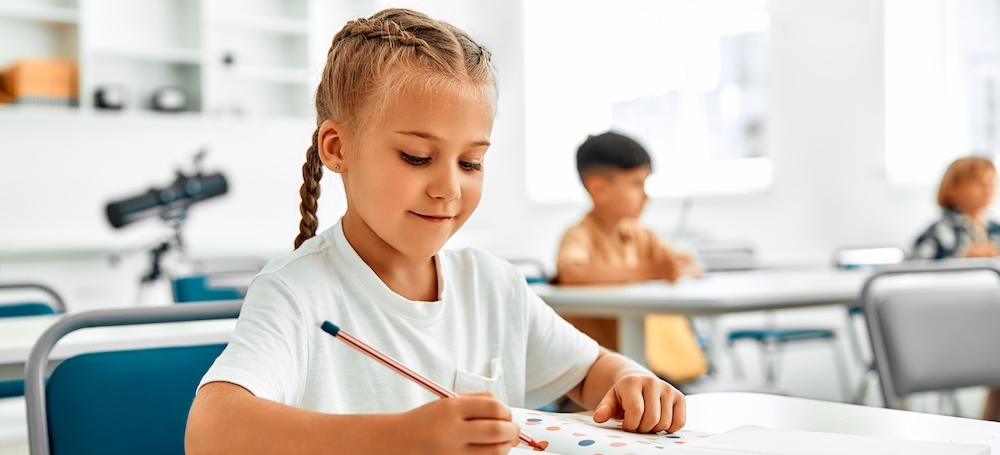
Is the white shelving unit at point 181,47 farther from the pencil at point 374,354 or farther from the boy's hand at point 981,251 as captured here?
the pencil at point 374,354

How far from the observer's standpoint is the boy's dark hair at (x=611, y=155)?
9.84 feet

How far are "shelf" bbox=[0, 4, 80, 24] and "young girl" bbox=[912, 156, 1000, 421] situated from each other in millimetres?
4217

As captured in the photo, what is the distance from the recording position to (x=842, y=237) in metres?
5.63

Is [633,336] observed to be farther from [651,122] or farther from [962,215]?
[651,122]

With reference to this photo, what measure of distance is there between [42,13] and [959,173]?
437 centimetres

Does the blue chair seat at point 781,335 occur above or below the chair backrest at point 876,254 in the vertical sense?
below

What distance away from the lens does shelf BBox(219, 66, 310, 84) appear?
5.82 metres

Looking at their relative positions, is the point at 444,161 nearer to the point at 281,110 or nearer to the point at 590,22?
the point at 281,110

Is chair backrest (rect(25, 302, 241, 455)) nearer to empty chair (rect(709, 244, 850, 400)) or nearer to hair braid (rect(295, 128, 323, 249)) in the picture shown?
hair braid (rect(295, 128, 323, 249))

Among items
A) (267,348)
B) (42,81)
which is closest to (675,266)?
(267,348)

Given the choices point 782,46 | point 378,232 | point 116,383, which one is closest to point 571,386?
point 378,232

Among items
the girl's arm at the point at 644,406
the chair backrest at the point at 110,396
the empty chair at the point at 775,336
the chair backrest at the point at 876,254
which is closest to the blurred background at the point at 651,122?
the empty chair at the point at 775,336

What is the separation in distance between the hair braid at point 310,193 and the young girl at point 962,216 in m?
3.14

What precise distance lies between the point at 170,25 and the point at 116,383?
508 cm
